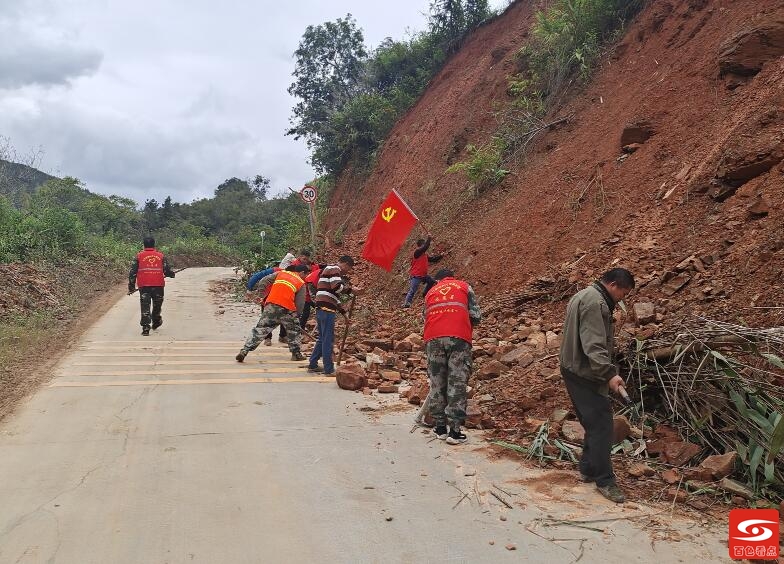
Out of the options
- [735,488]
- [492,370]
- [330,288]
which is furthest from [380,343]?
[735,488]

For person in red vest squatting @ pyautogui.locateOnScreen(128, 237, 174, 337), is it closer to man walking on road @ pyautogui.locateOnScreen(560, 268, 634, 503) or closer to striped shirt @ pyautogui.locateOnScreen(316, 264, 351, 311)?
striped shirt @ pyautogui.locateOnScreen(316, 264, 351, 311)

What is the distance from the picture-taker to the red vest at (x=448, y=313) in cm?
507

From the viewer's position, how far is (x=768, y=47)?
27.1 ft

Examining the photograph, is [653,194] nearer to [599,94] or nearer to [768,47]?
[768,47]

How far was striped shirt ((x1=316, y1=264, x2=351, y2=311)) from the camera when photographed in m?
7.57

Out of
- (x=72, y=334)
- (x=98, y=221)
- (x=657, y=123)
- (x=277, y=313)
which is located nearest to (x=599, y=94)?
(x=657, y=123)

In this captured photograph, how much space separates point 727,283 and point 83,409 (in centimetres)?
640

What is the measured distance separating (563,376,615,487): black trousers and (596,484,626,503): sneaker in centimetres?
3

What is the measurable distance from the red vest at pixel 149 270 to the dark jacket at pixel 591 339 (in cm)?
840

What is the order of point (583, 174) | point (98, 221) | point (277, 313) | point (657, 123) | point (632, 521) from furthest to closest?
point (98, 221)
point (583, 174)
point (657, 123)
point (277, 313)
point (632, 521)

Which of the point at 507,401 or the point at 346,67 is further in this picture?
the point at 346,67

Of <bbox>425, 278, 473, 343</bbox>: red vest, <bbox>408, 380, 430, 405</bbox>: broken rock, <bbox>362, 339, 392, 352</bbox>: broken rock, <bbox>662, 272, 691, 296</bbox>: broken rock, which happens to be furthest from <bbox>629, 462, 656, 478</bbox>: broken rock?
<bbox>362, 339, 392, 352</bbox>: broken rock

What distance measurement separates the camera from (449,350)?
507 cm

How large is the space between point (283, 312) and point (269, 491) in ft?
15.3
